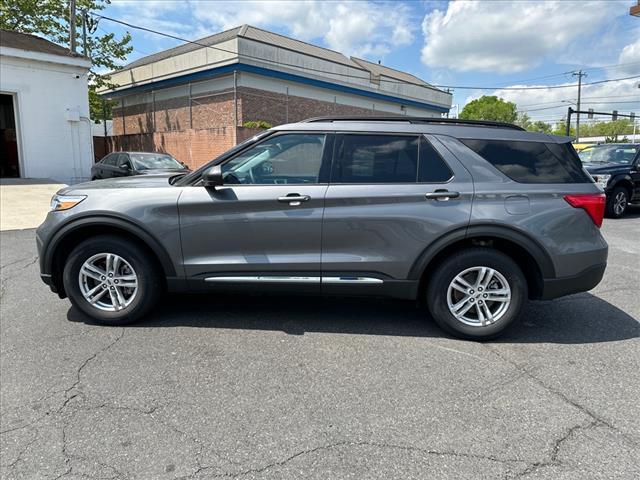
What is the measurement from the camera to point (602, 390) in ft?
9.98

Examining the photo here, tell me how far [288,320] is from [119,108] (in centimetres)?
2968

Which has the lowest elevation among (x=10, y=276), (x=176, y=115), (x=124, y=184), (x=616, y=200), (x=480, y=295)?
(x=10, y=276)

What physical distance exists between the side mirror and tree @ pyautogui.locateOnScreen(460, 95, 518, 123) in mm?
73005

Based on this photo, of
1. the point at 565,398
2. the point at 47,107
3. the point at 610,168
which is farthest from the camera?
the point at 47,107

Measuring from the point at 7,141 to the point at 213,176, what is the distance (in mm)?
19506

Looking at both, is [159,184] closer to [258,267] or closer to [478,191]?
[258,267]

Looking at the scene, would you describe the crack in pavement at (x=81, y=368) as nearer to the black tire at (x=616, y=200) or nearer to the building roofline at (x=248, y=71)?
the black tire at (x=616, y=200)

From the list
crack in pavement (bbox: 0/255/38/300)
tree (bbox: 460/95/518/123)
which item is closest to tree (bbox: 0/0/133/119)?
crack in pavement (bbox: 0/255/38/300)

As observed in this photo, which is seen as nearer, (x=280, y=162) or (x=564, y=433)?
(x=564, y=433)

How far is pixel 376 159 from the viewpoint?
A: 3.77 metres

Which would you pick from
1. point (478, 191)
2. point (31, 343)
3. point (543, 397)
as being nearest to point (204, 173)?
point (31, 343)

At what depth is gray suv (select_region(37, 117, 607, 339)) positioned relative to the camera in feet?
12.0

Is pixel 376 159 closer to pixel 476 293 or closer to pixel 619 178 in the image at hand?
pixel 476 293

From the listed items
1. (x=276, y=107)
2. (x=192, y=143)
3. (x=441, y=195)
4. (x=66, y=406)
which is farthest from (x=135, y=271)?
(x=276, y=107)
